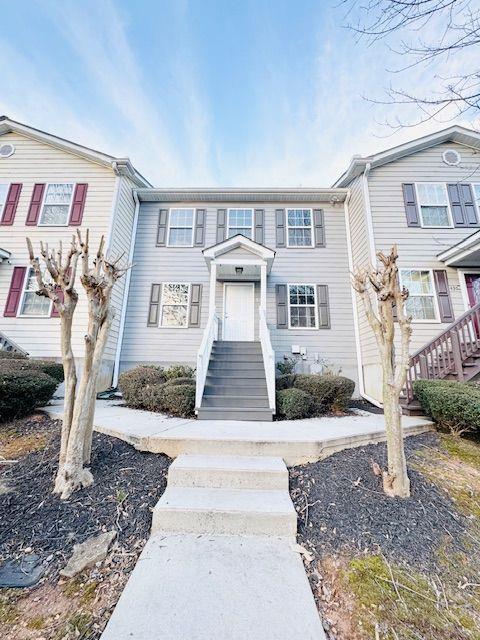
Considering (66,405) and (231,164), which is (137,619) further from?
(231,164)

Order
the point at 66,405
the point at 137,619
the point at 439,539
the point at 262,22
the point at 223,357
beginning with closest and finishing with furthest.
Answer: the point at 137,619, the point at 439,539, the point at 66,405, the point at 262,22, the point at 223,357

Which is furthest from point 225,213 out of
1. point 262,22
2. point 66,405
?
point 66,405

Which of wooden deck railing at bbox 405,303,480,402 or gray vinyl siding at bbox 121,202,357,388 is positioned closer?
wooden deck railing at bbox 405,303,480,402

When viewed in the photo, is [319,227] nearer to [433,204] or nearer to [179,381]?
[433,204]

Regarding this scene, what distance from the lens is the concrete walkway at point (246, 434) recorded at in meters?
3.24

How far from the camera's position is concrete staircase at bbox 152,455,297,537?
7.27ft

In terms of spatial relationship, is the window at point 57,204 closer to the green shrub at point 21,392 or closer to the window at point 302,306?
the green shrub at point 21,392

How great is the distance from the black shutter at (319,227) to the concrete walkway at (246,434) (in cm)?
614

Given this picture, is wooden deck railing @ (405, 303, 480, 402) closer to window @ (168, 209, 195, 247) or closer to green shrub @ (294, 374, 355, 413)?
green shrub @ (294, 374, 355, 413)

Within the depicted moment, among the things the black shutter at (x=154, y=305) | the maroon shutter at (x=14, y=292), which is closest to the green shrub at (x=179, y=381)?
the black shutter at (x=154, y=305)

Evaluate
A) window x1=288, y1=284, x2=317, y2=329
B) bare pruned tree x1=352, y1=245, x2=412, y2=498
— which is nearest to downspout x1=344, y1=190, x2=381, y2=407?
window x1=288, y1=284, x2=317, y2=329

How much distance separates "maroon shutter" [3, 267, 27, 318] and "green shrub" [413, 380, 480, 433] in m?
10.2

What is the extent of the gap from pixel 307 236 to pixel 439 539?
8561mm

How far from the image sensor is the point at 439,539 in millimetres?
2139
